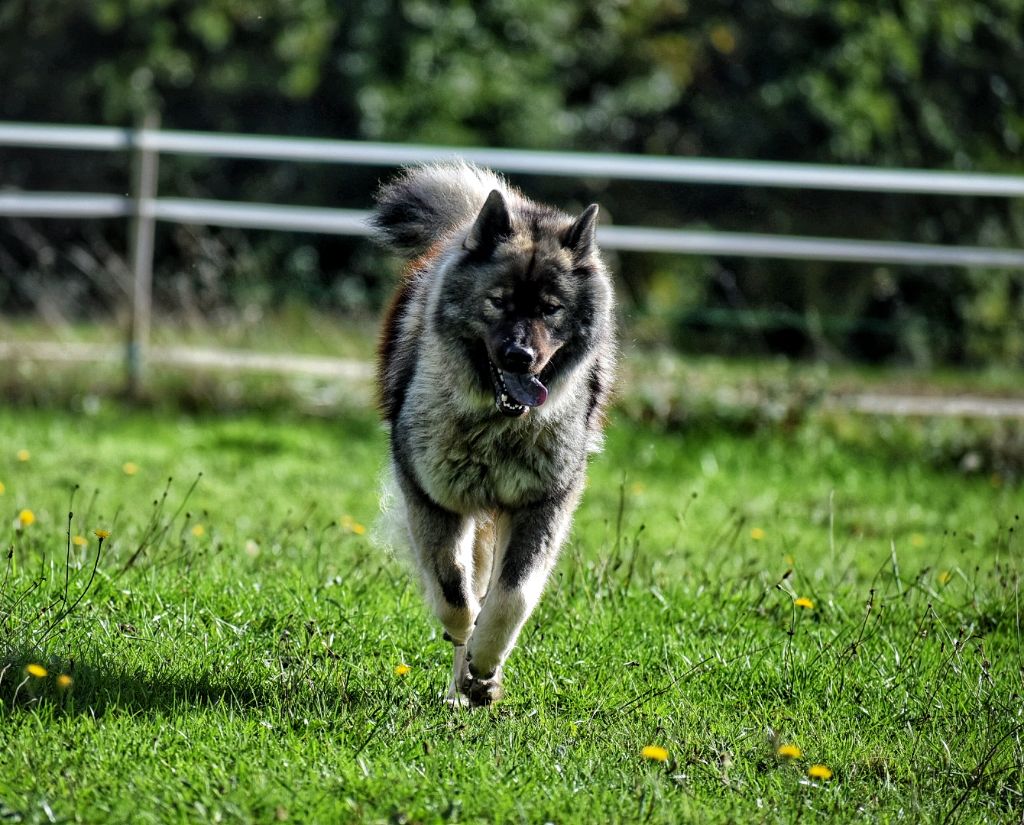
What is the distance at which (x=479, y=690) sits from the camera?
13.4 ft

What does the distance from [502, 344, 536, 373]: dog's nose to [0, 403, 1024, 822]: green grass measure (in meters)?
1.02

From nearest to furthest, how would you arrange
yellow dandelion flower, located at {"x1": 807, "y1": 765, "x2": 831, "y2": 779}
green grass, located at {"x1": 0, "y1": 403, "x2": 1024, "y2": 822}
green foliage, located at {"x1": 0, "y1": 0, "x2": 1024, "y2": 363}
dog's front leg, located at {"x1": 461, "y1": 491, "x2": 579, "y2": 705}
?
1. green grass, located at {"x1": 0, "y1": 403, "x2": 1024, "y2": 822}
2. yellow dandelion flower, located at {"x1": 807, "y1": 765, "x2": 831, "y2": 779}
3. dog's front leg, located at {"x1": 461, "y1": 491, "x2": 579, "y2": 705}
4. green foliage, located at {"x1": 0, "y1": 0, "x2": 1024, "y2": 363}

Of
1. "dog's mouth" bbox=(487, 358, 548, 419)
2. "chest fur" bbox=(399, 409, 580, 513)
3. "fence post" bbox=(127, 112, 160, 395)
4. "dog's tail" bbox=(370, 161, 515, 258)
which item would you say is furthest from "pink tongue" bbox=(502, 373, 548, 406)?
"fence post" bbox=(127, 112, 160, 395)

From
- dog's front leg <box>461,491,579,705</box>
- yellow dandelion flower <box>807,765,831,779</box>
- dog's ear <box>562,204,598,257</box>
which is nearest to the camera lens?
yellow dandelion flower <box>807,765,831,779</box>

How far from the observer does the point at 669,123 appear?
16656 millimetres

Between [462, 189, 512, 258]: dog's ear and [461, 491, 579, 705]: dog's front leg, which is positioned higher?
[462, 189, 512, 258]: dog's ear

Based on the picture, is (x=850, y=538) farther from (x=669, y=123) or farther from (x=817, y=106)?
(x=669, y=123)

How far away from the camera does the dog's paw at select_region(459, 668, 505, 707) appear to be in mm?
4082

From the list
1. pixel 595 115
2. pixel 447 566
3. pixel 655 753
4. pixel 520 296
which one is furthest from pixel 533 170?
pixel 595 115

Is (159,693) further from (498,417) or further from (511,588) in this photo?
(498,417)

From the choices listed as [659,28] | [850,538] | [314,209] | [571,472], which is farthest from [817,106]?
[571,472]

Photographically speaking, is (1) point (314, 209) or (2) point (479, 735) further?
(1) point (314, 209)

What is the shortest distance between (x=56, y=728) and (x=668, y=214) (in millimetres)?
13117

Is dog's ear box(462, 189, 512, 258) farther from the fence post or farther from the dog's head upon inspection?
the fence post
